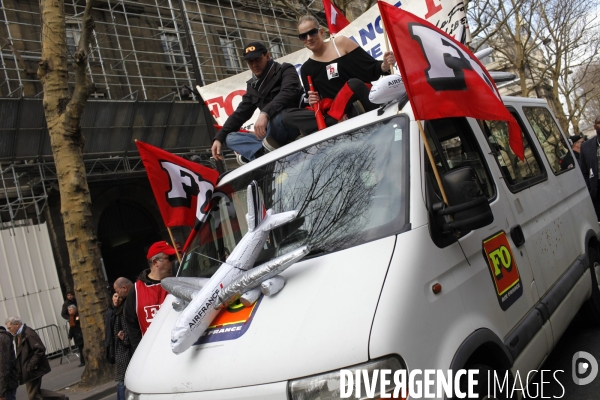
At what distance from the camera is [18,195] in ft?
52.0

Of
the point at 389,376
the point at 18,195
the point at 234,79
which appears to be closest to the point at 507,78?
the point at 389,376

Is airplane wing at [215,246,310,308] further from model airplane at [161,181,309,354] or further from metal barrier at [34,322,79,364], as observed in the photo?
metal barrier at [34,322,79,364]

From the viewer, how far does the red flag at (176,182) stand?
4.93m

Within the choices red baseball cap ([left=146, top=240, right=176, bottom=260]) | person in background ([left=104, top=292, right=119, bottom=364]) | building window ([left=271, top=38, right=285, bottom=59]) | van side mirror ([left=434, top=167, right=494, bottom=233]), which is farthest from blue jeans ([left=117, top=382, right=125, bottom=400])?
building window ([left=271, top=38, right=285, bottom=59])

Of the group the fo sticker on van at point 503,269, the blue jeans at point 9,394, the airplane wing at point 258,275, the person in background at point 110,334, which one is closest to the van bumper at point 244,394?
the airplane wing at point 258,275

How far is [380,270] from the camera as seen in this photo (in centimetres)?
266

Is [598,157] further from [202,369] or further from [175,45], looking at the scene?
[175,45]

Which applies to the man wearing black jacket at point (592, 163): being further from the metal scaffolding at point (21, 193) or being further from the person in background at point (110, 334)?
the metal scaffolding at point (21, 193)

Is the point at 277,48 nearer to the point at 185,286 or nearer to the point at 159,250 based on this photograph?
the point at 159,250

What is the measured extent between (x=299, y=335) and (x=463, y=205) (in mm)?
982

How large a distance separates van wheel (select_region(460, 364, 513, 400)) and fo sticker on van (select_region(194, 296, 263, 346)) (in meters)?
0.97

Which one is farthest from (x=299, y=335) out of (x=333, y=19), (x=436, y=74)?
(x=333, y=19)

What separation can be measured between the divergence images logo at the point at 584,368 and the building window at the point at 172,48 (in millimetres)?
19342

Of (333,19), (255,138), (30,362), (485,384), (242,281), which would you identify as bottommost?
(485,384)
